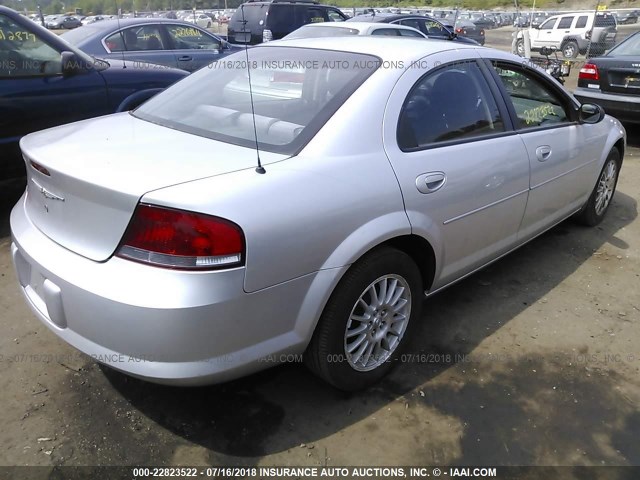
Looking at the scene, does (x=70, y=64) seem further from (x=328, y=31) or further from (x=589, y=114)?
(x=328, y=31)

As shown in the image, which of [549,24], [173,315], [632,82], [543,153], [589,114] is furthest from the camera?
[549,24]

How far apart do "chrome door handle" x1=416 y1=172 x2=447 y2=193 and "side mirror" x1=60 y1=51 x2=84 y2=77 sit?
3.59 meters

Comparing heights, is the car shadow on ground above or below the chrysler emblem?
below

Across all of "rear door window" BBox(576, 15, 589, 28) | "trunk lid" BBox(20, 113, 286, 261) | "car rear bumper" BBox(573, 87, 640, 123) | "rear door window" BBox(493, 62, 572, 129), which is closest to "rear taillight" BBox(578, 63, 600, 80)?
"car rear bumper" BBox(573, 87, 640, 123)

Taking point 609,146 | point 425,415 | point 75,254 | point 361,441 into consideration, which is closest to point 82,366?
point 75,254

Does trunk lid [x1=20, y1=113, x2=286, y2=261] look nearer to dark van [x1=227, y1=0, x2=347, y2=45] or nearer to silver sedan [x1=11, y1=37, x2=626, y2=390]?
silver sedan [x1=11, y1=37, x2=626, y2=390]

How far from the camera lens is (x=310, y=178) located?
2203 millimetres

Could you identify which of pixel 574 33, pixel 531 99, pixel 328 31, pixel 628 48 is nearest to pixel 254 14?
pixel 328 31

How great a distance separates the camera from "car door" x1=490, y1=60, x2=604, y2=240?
339 cm

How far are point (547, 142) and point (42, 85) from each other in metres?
3.98

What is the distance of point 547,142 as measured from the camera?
352cm

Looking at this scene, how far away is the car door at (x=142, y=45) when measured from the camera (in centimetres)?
754

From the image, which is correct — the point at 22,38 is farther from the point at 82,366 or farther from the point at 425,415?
the point at 425,415

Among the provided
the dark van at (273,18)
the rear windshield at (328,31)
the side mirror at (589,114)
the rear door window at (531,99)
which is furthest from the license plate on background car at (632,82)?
the dark van at (273,18)
